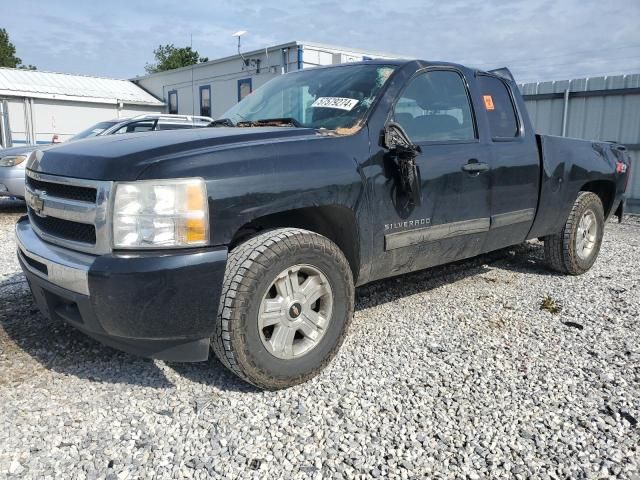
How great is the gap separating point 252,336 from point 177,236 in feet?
2.03

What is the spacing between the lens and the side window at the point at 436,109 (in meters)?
3.43

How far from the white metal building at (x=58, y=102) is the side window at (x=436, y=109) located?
19.4 metres

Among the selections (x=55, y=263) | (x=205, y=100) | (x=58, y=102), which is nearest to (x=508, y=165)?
(x=55, y=263)

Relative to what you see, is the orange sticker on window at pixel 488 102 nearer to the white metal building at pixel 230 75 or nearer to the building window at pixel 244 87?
the white metal building at pixel 230 75

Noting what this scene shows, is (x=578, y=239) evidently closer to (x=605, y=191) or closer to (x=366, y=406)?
(x=605, y=191)

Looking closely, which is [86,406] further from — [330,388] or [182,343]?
[330,388]

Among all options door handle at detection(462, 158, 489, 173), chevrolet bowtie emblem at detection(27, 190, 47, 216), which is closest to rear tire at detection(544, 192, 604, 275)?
door handle at detection(462, 158, 489, 173)

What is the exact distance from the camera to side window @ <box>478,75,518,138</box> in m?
4.07

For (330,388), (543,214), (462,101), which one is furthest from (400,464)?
(543,214)

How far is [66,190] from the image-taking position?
2604mm

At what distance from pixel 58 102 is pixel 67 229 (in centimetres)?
2123

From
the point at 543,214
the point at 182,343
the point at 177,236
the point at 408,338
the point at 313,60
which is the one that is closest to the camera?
the point at 177,236

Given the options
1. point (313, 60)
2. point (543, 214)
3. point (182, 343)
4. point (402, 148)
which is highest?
point (313, 60)

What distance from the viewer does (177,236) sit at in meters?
2.35
